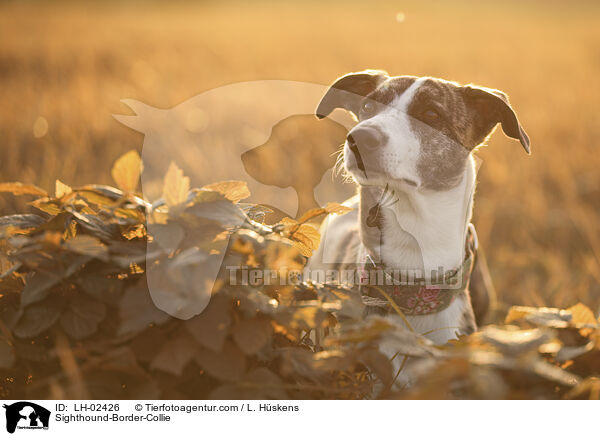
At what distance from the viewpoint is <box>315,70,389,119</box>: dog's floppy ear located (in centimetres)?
289

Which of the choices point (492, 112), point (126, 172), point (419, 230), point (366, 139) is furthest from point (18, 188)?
point (492, 112)

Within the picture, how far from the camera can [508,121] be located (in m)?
2.59

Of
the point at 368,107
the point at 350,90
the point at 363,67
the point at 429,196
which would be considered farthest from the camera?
the point at 363,67

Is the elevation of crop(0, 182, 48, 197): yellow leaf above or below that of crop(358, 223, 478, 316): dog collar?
above

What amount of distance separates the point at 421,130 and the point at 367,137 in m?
→ 0.36

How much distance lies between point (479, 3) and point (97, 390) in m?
7.69

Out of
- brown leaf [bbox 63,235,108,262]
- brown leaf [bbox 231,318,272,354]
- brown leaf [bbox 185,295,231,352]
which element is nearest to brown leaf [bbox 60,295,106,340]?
brown leaf [bbox 63,235,108,262]

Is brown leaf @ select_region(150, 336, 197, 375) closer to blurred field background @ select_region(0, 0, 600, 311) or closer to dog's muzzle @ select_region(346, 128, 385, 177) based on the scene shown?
dog's muzzle @ select_region(346, 128, 385, 177)

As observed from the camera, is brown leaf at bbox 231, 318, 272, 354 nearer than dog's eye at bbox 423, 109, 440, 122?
Yes

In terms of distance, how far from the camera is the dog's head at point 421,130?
2.39 meters
